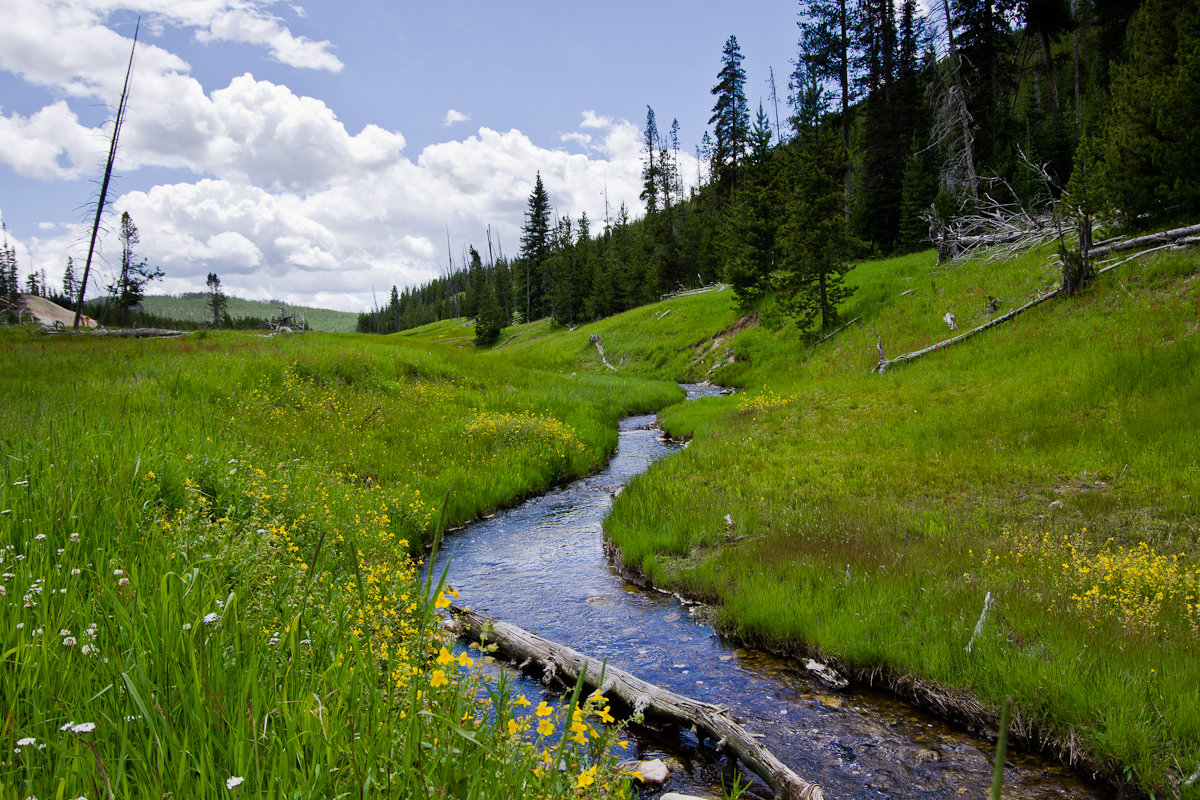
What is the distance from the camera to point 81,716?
2.41m

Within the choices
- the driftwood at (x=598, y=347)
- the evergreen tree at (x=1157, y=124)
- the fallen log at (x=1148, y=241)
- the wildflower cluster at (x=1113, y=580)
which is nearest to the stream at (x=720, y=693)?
the wildflower cluster at (x=1113, y=580)

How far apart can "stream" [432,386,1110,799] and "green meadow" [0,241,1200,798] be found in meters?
0.36

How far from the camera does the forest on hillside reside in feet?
52.7

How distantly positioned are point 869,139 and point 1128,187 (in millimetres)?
26526

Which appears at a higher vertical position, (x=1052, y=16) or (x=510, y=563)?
(x=1052, y=16)

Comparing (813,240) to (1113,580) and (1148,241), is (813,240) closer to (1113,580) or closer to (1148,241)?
(1148,241)

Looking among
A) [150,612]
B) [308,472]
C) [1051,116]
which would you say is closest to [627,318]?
[1051,116]

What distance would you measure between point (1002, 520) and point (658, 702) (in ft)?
20.9

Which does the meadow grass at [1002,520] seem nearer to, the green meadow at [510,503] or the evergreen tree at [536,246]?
the green meadow at [510,503]

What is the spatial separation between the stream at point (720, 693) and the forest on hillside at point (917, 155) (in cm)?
1656

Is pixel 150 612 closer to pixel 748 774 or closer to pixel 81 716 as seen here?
pixel 81 716

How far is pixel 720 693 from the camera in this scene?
5820 mm

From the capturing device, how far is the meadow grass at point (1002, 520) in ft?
16.6

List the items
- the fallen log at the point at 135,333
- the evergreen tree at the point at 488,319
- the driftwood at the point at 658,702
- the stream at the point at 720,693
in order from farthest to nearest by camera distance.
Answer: the evergreen tree at the point at 488,319 → the fallen log at the point at 135,333 → the stream at the point at 720,693 → the driftwood at the point at 658,702
